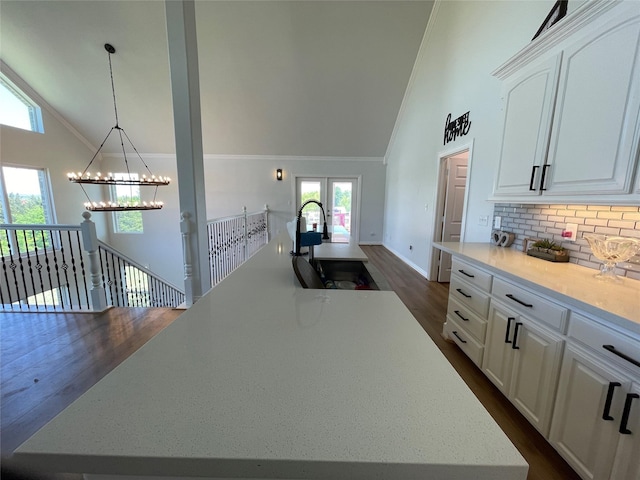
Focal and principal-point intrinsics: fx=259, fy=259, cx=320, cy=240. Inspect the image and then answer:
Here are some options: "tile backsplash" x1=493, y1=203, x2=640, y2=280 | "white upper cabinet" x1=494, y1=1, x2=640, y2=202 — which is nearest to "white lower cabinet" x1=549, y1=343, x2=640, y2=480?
"tile backsplash" x1=493, y1=203, x2=640, y2=280

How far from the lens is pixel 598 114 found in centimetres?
137

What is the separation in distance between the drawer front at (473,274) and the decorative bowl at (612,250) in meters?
0.54

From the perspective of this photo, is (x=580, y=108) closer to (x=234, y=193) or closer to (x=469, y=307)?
(x=469, y=307)

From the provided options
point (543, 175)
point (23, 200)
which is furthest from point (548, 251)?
point (23, 200)

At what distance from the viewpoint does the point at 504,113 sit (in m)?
2.12

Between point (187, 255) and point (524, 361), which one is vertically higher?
point (187, 255)

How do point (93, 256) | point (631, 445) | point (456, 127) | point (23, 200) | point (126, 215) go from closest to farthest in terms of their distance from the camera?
point (631, 445) < point (93, 256) < point (456, 127) < point (23, 200) < point (126, 215)

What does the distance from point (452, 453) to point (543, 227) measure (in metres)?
2.27

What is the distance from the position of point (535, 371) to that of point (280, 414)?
1626 millimetres

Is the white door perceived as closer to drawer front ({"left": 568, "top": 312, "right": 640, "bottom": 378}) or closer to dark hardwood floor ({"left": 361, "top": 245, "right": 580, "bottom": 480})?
dark hardwood floor ({"left": 361, "top": 245, "right": 580, "bottom": 480})

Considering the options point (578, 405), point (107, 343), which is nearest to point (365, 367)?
point (578, 405)

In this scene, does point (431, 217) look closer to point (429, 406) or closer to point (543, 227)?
point (543, 227)

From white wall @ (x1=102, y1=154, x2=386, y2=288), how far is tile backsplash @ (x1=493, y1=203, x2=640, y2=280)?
4.41 m

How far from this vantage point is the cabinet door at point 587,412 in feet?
3.51
